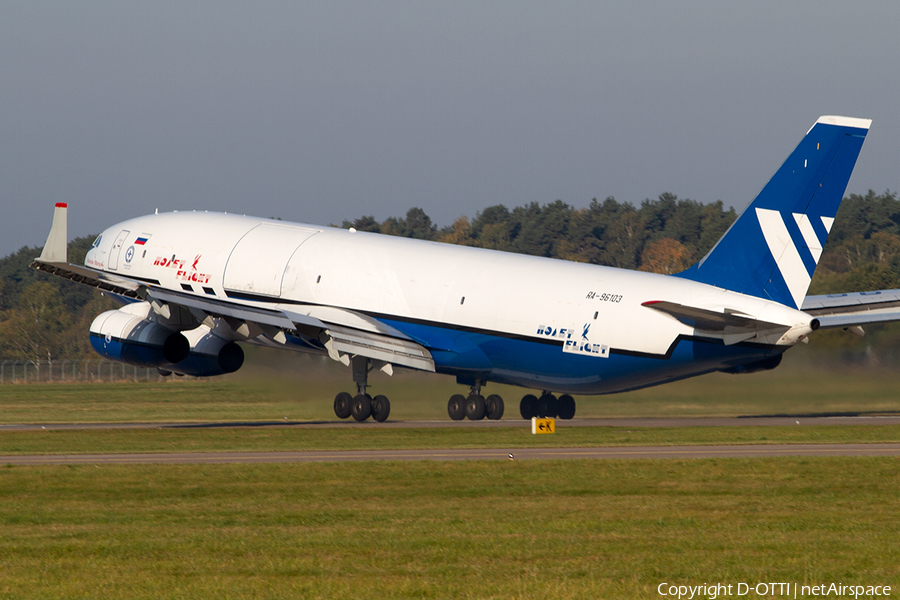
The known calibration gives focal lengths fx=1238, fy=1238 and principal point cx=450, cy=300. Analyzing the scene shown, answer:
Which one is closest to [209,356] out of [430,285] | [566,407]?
[430,285]

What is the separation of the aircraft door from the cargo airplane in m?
0.08

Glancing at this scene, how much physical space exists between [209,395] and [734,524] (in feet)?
159

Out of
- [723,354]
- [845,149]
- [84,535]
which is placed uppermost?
[845,149]

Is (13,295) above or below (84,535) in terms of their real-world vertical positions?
above

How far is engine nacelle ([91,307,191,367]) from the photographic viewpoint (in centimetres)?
4191

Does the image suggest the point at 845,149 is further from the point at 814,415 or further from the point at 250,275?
the point at 250,275

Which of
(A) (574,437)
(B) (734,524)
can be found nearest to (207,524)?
(B) (734,524)

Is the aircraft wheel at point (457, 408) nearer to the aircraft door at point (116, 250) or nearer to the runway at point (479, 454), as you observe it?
the runway at point (479, 454)

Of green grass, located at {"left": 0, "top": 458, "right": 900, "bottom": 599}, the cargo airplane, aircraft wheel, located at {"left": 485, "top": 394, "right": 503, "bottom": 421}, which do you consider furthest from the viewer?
aircraft wheel, located at {"left": 485, "top": 394, "right": 503, "bottom": 421}

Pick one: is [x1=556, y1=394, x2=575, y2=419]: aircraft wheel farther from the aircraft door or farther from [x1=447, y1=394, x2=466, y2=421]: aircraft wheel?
the aircraft door

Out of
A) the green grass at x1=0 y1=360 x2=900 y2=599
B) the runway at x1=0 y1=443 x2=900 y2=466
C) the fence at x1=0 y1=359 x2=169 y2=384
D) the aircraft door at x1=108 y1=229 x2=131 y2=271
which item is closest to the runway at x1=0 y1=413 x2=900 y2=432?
the green grass at x1=0 y1=360 x2=900 y2=599

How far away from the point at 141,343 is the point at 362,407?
7832mm

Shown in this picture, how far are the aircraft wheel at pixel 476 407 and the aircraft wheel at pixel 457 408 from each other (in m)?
0.22

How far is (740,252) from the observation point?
35.7 metres
